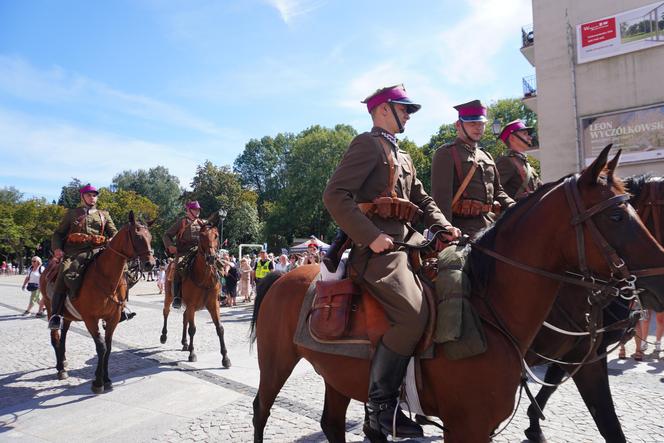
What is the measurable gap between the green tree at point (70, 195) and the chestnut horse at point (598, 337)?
8294 centimetres

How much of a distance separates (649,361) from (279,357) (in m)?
7.20

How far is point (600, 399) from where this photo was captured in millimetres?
3996

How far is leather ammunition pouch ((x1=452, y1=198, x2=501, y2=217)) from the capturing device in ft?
15.3

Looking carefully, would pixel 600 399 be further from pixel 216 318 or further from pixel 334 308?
pixel 216 318

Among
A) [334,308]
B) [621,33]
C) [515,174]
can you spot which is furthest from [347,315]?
[621,33]

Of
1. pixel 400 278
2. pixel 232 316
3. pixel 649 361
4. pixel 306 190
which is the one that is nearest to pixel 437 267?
pixel 400 278

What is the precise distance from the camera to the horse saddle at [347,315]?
314 cm

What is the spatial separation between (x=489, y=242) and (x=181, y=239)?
26.0ft

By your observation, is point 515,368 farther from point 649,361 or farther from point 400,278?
point 649,361

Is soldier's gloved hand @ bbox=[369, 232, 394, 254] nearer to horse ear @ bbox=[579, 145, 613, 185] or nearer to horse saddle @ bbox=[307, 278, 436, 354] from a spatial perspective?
horse saddle @ bbox=[307, 278, 436, 354]

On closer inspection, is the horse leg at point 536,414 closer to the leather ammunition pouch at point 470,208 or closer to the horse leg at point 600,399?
the horse leg at point 600,399

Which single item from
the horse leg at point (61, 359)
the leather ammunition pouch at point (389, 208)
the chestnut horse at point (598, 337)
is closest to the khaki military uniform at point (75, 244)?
the horse leg at point (61, 359)

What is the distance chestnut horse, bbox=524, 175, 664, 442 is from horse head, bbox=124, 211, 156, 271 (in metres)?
6.05

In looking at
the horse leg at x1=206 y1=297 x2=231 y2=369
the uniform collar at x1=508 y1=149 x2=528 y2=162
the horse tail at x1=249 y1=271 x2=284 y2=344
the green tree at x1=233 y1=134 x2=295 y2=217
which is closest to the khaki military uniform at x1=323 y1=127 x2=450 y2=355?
the horse tail at x1=249 y1=271 x2=284 y2=344
